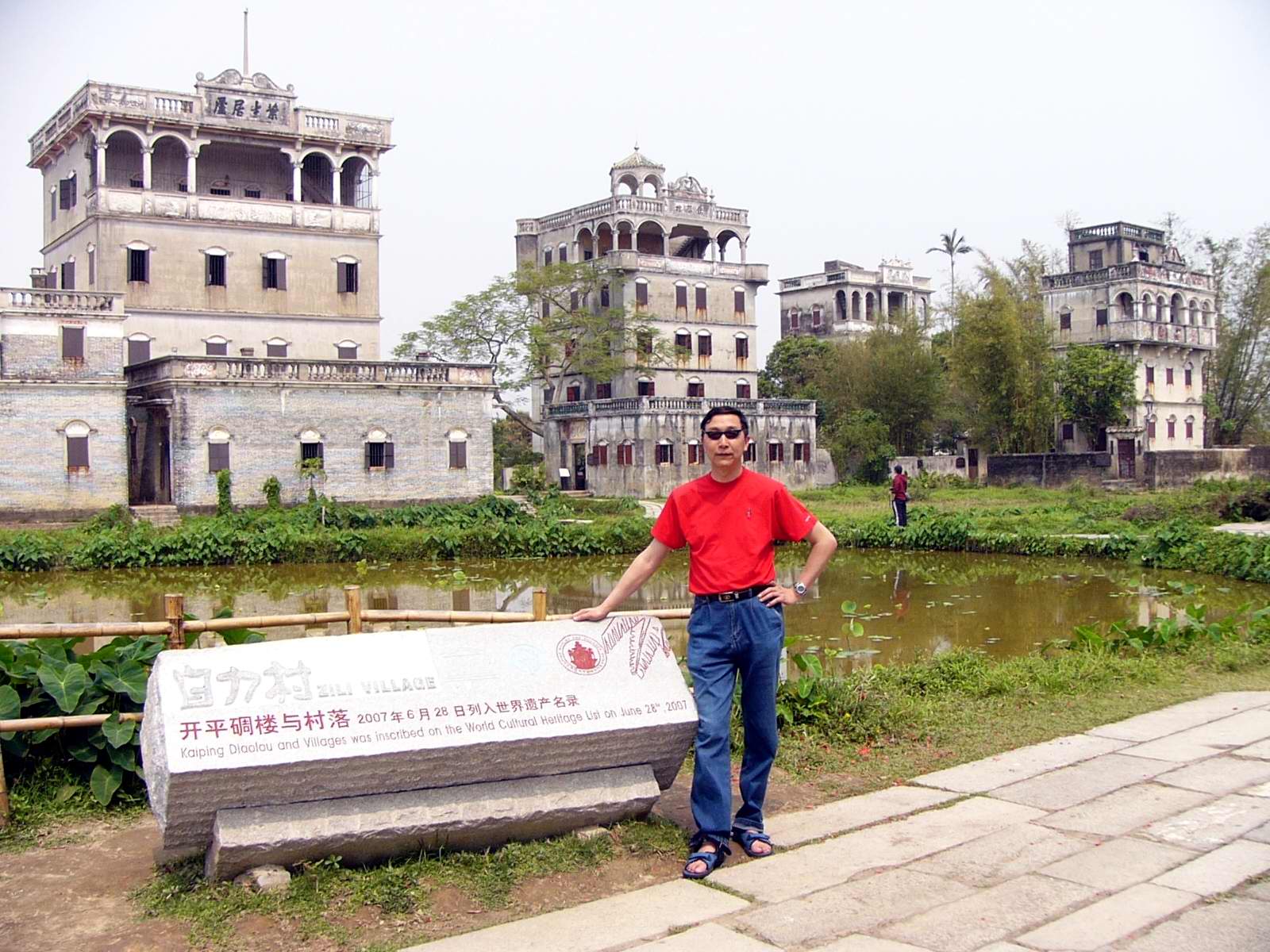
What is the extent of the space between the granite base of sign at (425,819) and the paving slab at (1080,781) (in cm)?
176

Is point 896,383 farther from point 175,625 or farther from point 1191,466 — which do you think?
point 175,625

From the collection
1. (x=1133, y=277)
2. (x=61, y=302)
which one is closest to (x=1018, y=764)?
(x=61, y=302)

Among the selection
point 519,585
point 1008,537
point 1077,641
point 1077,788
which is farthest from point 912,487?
point 1077,788

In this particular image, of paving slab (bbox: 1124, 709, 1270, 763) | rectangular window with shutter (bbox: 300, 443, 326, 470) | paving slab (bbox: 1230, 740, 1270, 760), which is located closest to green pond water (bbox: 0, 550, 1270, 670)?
paving slab (bbox: 1124, 709, 1270, 763)

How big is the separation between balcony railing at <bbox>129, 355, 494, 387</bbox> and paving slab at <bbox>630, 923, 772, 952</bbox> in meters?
27.1

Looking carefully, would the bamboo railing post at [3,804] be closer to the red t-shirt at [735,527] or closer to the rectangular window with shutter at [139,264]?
the red t-shirt at [735,527]

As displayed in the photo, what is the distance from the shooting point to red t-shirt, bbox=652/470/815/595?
16.5 feet

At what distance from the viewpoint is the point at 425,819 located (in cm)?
469

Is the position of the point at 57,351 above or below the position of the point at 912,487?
above

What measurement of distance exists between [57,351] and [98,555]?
338 inches

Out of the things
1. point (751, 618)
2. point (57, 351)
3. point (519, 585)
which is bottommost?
point (519, 585)

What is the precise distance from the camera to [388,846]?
469 centimetres

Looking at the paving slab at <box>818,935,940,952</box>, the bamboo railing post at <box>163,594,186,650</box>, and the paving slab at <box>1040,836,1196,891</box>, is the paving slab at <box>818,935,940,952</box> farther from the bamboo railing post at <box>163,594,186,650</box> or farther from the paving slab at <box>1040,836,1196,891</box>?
the bamboo railing post at <box>163,594,186,650</box>

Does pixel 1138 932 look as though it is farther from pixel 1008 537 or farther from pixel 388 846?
pixel 1008 537
